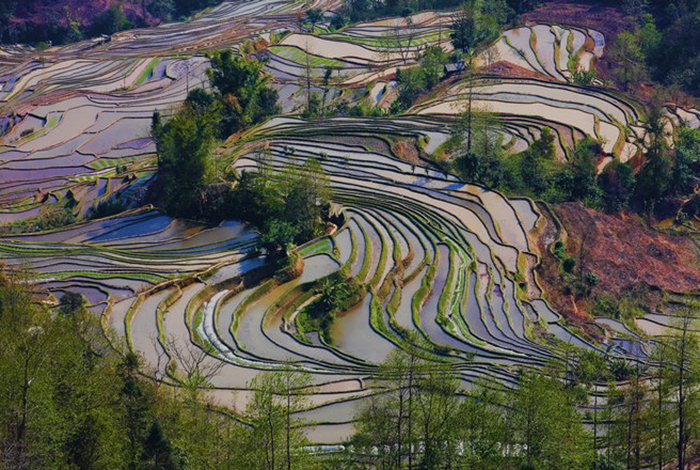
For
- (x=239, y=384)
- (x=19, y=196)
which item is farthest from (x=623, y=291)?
(x=19, y=196)

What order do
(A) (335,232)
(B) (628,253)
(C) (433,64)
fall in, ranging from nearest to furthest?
(A) (335,232)
(B) (628,253)
(C) (433,64)

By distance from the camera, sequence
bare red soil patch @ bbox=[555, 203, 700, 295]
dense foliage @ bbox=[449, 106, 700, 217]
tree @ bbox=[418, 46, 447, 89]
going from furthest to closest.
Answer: tree @ bbox=[418, 46, 447, 89] < dense foliage @ bbox=[449, 106, 700, 217] < bare red soil patch @ bbox=[555, 203, 700, 295]

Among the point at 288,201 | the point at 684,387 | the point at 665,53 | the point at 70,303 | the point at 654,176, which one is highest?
the point at 684,387

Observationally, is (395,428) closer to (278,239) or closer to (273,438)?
(273,438)

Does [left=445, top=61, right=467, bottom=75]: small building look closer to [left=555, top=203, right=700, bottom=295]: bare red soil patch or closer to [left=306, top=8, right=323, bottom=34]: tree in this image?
[left=306, top=8, right=323, bottom=34]: tree

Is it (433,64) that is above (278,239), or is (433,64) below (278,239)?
below

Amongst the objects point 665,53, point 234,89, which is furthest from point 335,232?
point 665,53

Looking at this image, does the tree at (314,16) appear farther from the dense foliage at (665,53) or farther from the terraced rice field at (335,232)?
the dense foliage at (665,53)

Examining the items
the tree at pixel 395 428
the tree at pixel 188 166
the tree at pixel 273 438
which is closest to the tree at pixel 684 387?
the tree at pixel 395 428

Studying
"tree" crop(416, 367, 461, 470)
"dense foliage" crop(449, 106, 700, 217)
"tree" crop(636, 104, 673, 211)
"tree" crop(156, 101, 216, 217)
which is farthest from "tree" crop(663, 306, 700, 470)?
"tree" crop(636, 104, 673, 211)
